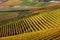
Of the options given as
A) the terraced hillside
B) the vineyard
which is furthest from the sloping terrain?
the terraced hillside

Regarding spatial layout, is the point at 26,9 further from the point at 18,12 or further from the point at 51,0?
the point at 51,0

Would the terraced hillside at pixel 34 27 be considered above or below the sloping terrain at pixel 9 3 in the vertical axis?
above

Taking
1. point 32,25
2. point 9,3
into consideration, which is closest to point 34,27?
point 32,25

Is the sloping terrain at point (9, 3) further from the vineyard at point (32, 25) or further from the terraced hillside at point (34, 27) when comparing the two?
the terraced hillside at point (34, 27)

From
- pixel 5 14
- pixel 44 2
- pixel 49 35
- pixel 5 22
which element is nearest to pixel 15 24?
pixel 5 22

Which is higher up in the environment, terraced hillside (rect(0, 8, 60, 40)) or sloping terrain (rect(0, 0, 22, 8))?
terraced hillside (rect(0, 8, 60, 40))

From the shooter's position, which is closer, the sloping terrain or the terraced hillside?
the terraced hillside

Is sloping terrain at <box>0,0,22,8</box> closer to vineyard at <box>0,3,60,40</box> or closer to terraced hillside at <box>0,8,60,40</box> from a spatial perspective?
vineyard at <box>0,3,60,40</box>

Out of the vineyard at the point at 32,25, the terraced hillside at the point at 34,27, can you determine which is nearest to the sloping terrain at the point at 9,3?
the vineyard at the point at 32,25
